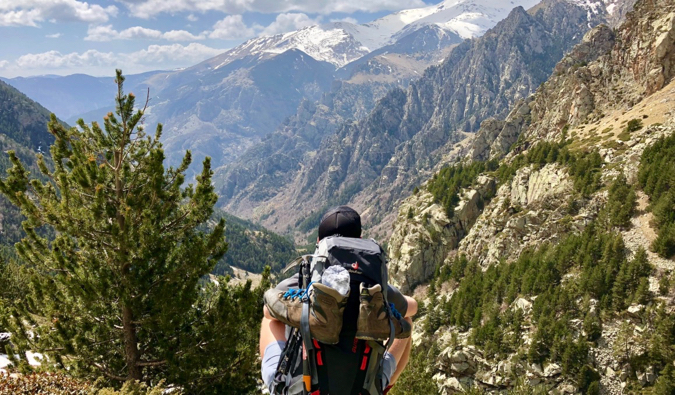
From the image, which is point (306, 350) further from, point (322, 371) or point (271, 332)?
point (271, 332)

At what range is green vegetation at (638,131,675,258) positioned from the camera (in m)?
36.4

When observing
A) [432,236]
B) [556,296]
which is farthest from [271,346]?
[432,236]

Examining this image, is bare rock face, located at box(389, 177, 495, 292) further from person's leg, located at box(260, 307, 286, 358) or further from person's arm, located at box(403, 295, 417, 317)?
person's leg, located at box(260, 307, 286, 358)

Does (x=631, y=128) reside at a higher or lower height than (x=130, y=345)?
higher

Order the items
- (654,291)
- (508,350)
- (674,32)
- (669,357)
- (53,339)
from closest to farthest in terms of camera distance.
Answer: (53,339) → (669,357) → (654,291) → (508,350) → (674,32)

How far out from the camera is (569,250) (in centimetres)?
4728

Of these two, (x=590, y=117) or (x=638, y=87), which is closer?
(x=638, y=87)

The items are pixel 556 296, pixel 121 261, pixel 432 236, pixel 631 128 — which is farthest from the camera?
pixel 432 236

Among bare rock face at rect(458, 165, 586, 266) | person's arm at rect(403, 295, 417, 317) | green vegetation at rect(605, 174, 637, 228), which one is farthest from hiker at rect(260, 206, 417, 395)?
bare rock face at rect(458, 165, 586, 266)

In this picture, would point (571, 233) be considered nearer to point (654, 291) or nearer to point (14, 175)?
point (654, 291)

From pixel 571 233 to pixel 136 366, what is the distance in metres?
54.2

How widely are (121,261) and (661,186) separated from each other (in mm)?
52771

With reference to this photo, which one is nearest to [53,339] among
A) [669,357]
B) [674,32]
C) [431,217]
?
[669,357]

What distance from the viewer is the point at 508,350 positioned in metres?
40.9
